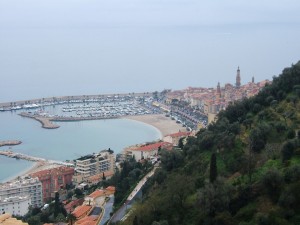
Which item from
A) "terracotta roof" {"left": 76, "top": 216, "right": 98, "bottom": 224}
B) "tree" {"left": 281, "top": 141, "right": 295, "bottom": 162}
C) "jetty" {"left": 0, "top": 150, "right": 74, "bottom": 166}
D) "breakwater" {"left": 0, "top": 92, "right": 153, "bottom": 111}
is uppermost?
"tree" {"left": 281, "top": 141, "right": 295, "bottom": 162}

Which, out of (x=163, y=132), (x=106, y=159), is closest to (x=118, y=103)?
(x=163, y=132)

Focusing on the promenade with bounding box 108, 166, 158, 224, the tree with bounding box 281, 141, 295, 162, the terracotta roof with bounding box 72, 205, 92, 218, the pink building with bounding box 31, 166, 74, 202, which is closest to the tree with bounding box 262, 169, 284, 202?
the tree with bounding box 281, 141, 295, 162

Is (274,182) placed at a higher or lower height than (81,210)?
higher

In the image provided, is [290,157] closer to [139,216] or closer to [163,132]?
[139,216]

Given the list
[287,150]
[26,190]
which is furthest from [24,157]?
[287,150]

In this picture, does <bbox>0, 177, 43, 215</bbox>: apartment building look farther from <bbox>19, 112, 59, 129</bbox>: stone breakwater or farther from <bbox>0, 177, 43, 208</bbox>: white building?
<bbox>19, 112, 59, 129</bbox>: stone breakwater

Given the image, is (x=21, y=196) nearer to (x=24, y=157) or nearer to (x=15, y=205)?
(x=15, y=205)
